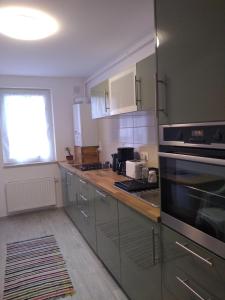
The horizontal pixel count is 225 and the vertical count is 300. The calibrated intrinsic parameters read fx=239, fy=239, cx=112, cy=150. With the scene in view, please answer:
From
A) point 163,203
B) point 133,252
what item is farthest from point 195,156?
point 133,252

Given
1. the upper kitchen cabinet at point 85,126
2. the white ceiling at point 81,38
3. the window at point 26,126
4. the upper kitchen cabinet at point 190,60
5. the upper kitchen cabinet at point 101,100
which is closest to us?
the upper kitchen cabinet at point 190,60

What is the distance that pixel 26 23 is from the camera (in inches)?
78.0

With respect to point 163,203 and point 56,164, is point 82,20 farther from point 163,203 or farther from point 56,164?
point 56,164

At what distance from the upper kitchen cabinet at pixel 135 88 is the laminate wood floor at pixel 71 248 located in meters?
1.59

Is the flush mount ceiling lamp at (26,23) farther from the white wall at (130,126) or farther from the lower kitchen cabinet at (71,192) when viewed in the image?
the lower kitchen cabinet at (71,192)

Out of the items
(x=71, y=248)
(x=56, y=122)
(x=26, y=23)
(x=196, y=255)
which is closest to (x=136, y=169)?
(x=71, y=248)

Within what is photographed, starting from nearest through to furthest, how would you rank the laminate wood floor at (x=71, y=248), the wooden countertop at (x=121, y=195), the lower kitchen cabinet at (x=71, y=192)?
1. the wooden countertop at (x=121, y=195)
2. the laminate wood floor at (x=71, y=248)
3. the lower kitchen cabinet at (x=71, y=192)

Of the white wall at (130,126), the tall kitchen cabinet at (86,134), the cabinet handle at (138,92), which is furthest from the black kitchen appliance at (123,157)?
the tall kitchen cabinet at (86,134)

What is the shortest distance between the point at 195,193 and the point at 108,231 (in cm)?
124

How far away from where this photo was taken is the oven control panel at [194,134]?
0.96 metres

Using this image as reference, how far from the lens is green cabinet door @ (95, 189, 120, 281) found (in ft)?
6.65

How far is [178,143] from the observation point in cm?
118

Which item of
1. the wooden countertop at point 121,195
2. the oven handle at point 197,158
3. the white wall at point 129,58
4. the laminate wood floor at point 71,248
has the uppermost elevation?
the white wall at point 129,58

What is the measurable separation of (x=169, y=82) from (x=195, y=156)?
42 cm
